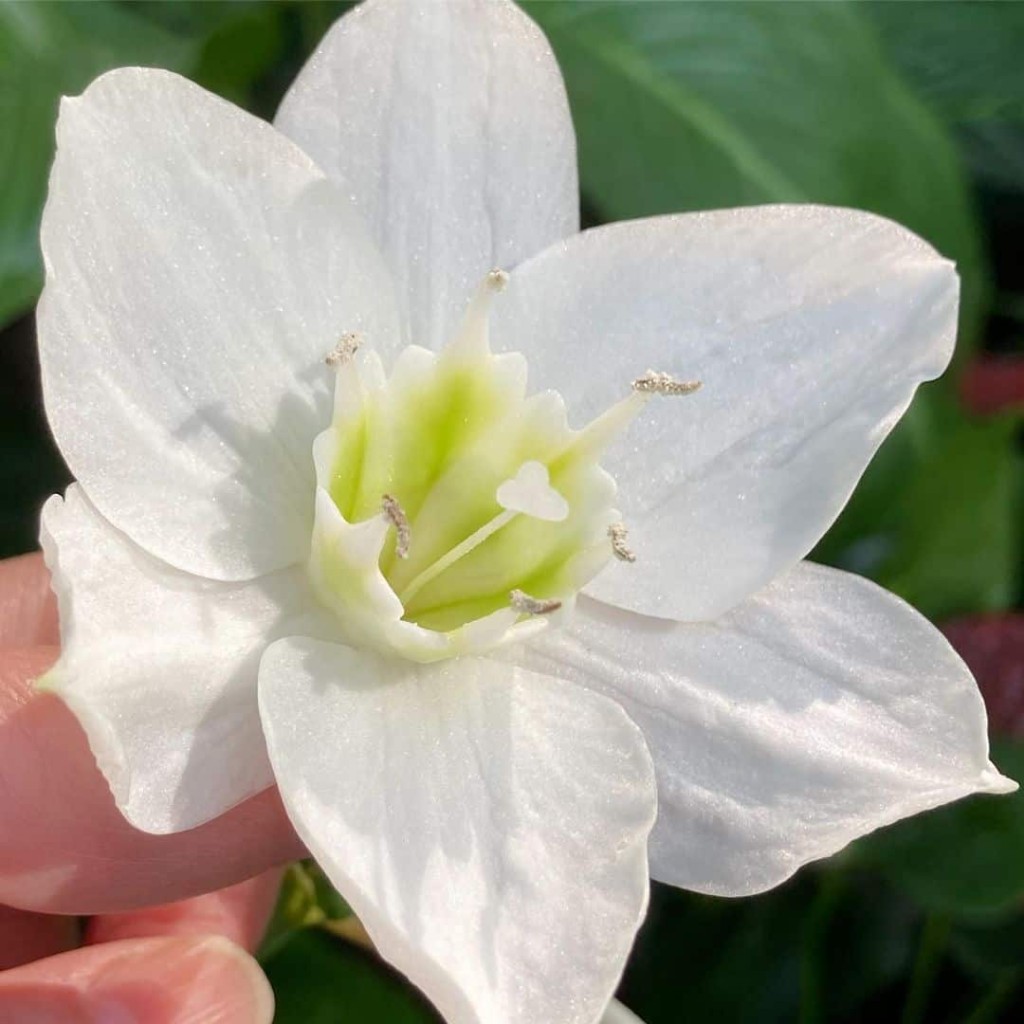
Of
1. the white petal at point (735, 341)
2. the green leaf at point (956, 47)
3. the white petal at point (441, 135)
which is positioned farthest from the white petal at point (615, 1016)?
the green leaf at point (956, 47)

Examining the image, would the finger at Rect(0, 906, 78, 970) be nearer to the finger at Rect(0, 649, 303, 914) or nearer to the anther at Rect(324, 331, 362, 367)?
the finger at Rect(0, 649, 303, 914)

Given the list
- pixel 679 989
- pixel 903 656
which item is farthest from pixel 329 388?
pixel 679 989

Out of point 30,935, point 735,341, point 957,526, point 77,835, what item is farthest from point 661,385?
point 957,526

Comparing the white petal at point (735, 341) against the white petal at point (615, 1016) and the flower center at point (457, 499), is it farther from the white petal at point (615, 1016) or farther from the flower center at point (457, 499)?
the white petal at point (615, 1016)

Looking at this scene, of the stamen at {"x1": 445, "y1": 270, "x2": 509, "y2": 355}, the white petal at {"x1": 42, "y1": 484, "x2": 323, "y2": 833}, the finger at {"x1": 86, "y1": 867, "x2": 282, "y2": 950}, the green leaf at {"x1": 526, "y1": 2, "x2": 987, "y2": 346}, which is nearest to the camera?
the white petal at {"x1": 42, "y1": 484, "x2": 323, "y2": 833}

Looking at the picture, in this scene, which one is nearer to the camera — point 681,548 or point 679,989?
point 681,548

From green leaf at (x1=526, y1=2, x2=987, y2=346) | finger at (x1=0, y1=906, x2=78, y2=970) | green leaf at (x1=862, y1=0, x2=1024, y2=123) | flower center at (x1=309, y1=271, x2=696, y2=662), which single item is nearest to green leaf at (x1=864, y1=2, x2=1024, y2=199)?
green leaf at (x1=862, y1=0, x2=1024, y2=123)

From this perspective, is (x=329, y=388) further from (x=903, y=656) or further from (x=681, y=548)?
(x=903, y=656)
